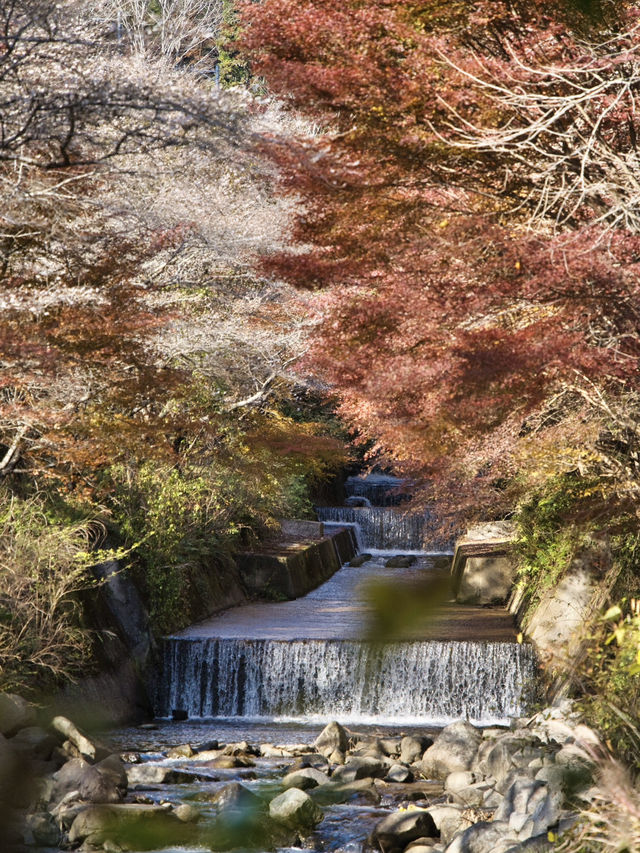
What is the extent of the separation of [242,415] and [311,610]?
12.4 ft

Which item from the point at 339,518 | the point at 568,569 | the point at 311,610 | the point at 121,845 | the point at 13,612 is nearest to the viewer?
the point at 121,845

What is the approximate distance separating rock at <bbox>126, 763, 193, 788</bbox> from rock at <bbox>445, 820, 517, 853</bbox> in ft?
9.93

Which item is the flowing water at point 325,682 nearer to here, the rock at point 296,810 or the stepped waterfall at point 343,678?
the stepped waterfall at point 343,678

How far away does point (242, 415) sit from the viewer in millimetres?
14539

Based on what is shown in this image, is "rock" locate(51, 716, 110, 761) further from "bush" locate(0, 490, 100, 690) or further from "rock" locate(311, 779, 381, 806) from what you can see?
"rock" locate(311, 779, 381, 806)

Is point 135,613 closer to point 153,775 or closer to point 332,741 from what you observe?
point 332,741

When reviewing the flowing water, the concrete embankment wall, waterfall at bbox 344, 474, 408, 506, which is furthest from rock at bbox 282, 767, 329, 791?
waterfall at bbox 344, 474, 408, 506

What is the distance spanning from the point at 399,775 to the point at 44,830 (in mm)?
3363

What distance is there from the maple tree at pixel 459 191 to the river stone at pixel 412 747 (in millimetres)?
4660

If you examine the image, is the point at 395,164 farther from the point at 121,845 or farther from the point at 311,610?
the point at 311,610

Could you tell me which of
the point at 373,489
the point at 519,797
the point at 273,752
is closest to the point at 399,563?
the point at 373,489

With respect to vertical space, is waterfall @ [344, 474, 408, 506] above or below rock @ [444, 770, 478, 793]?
below

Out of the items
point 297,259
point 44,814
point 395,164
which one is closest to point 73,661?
point 44,814

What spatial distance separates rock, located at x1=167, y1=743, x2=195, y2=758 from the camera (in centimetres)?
991
